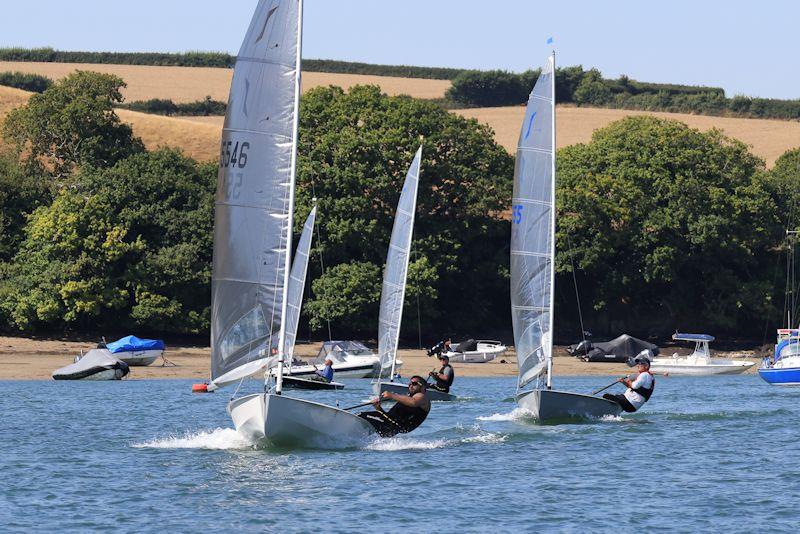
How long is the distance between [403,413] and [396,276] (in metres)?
17.6

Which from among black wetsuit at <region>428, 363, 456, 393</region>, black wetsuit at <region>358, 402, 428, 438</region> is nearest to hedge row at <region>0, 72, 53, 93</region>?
black wetsuit at <region>428, 363, 456, 393</region>

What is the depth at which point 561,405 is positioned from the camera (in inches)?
1380

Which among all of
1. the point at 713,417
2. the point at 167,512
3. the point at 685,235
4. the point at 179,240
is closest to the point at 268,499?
the point at 167,512

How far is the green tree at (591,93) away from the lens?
140750 millimetres

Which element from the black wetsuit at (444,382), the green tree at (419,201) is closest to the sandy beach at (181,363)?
the green tree at (419,201)

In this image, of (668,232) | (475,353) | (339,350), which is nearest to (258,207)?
(339,350)

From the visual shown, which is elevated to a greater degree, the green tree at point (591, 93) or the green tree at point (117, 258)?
the green tree at point (591, 93)

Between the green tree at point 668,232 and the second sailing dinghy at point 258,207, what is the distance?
50.3 m

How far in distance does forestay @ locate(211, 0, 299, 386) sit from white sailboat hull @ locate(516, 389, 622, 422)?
30.6 ft

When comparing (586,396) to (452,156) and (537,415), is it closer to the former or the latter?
(537,415)

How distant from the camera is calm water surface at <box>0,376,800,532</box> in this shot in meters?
23.7

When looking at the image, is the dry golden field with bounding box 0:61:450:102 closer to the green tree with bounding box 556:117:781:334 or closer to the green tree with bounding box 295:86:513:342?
the green tree with bounding box 295:86:513:342

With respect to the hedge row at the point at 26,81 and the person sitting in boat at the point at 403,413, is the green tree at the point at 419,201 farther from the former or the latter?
the hedge row at the point at 26,81

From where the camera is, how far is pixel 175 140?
102m
